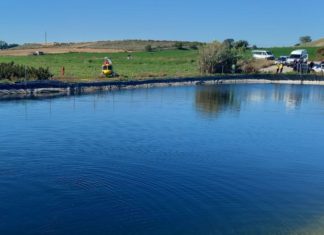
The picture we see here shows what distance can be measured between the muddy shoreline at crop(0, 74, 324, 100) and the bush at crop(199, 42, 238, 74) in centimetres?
448

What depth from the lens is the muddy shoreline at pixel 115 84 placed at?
30.1 meters

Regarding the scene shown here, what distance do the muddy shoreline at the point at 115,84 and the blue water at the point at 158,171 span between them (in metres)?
5.29

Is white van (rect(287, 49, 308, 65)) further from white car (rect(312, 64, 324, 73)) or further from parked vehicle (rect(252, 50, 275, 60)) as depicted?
white car (rect(312, 64, 324, 73))

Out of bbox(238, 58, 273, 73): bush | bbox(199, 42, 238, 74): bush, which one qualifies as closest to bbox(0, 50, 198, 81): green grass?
bbox(199, 42, 238, 74): bush

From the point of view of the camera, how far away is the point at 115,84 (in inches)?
1417

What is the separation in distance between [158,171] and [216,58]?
37.1 meters

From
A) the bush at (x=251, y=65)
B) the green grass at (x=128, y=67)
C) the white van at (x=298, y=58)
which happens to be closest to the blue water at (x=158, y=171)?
the green grass at (x=128, y=67)

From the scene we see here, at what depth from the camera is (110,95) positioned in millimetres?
31844

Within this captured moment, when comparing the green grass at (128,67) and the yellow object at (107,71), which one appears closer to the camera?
the yellow object at (107,71)

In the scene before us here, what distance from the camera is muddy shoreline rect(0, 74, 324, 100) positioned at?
30094mm

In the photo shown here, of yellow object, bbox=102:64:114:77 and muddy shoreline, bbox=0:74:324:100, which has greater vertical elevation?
yellow object, bbox=102:64:114:77

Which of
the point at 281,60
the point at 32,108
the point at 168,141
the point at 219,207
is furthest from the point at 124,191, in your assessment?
the point at 281,60

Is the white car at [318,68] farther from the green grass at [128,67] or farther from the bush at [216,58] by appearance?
the green grass at [128,67]

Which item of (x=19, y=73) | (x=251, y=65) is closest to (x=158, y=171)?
(x=19, y=73)
